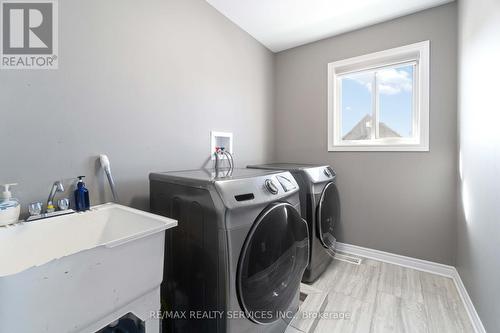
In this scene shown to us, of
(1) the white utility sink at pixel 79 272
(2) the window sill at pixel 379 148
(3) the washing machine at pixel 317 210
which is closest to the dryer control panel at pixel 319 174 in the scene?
(3) the washing machine at pixel 317 210

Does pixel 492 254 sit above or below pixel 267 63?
below

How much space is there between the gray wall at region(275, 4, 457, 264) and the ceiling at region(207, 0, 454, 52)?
123 millimetres

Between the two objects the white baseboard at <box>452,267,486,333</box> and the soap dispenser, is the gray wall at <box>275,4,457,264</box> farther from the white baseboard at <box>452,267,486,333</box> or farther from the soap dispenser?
the soap dispenser

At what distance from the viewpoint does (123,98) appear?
121 cm

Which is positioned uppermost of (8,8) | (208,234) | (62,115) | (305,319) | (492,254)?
(8,8)

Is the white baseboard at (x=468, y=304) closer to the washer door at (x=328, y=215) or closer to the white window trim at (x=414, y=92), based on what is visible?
the washer door at (x=328, y=215)

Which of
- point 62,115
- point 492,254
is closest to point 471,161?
point 492,254

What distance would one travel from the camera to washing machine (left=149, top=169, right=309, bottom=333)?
877 mm

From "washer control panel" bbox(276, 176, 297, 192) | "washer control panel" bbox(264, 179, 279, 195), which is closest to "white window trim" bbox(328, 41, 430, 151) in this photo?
"washer control panel" bbox(276, 176, 297, 192)

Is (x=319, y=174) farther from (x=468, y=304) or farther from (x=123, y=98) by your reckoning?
(x=123, y=98)

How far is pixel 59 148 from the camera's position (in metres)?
0.99

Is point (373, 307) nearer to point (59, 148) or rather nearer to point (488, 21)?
point (488, 21)

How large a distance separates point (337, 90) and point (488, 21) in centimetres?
122

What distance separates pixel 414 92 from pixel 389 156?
616mm
